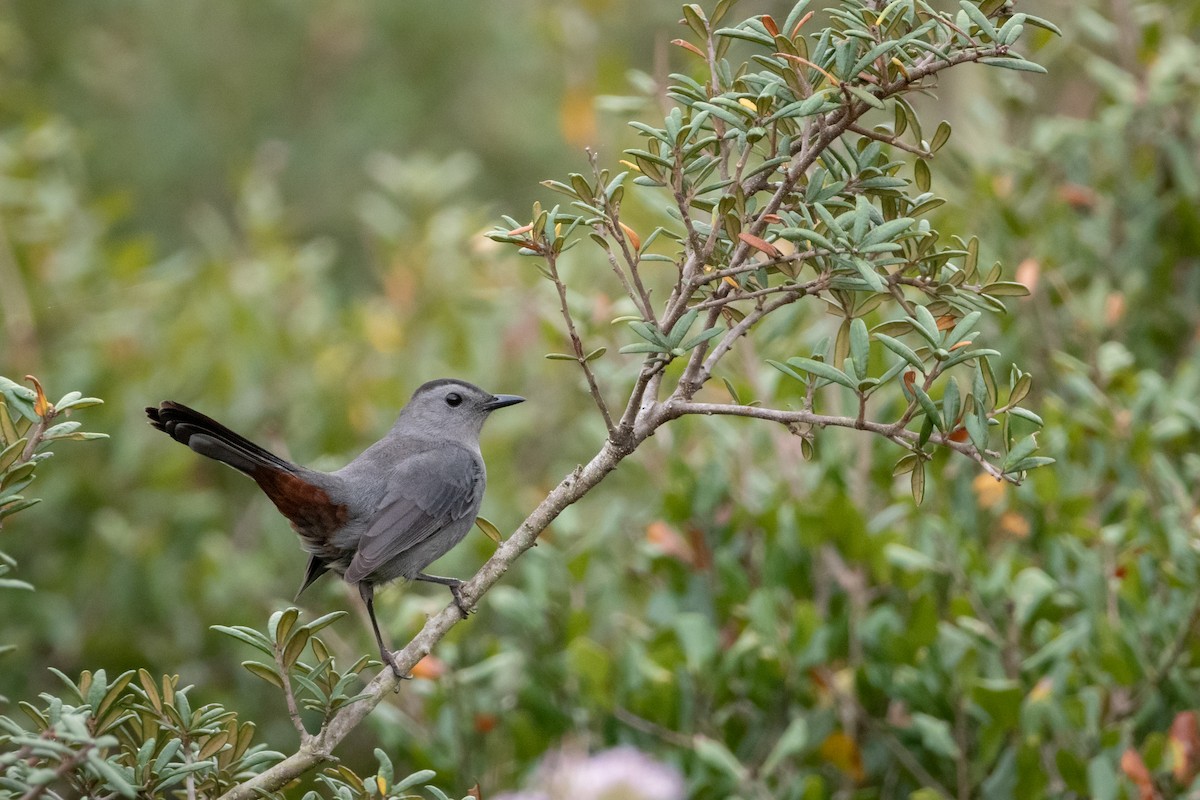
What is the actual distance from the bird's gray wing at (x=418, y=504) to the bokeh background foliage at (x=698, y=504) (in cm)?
31

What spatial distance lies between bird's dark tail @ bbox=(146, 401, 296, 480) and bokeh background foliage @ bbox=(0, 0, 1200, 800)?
80cm

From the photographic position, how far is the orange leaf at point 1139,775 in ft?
10.1

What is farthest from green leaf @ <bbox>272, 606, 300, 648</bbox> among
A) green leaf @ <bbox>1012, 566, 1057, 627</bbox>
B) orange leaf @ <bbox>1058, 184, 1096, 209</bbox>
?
orange leaf @ <bbox>1058, 184, 1096, 209</bbox>

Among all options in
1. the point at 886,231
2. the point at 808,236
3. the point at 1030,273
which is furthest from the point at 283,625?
the point at 1030,273

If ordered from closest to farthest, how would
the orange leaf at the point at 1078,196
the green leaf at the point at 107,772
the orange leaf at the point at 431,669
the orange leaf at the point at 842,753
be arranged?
the green leaf at the point at 107,772 → the orange leaf at the point at 842,753 → the orange leaf at the point at 431,669 → the orange leaf at the point at 1078,196

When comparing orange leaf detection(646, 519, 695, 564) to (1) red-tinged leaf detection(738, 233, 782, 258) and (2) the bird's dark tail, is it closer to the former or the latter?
(2) the bird's dark tail

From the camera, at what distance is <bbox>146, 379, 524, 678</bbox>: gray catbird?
3447 mm

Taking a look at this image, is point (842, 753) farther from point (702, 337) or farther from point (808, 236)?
point (808, 236)

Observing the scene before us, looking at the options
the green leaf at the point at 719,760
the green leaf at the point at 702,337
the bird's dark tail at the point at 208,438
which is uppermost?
the bird's dark tail at the point at 208,438

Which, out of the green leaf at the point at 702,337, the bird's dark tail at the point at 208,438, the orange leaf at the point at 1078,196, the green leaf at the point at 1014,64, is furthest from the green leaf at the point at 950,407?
the orange leaf at the point at 1078,196

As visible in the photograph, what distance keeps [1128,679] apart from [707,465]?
1313mm

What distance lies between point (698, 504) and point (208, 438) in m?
1.47

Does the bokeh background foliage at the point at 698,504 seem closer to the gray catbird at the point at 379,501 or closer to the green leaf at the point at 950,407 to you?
the gray catbird at the point at 379,501

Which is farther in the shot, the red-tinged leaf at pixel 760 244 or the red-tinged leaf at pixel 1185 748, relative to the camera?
the red-tinged leaf at pixel 1185 748
